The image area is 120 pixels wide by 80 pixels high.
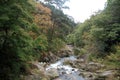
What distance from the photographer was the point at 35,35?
16.9 m

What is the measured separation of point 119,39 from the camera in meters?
22.6

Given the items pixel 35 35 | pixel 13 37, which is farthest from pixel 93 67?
pixel 13 37

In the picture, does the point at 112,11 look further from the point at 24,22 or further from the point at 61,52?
the point at 24,22

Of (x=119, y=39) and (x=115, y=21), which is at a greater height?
(x=115, y=21)

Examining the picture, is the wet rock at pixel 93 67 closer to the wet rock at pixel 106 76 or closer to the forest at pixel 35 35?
the forest at pixel 35 35

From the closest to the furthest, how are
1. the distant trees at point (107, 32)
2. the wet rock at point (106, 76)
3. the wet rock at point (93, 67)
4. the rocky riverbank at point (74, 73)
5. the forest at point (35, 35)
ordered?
the forest at point (35, 35)
the rocky riverbank at point (74, 73)
the wet rock at point (106, 76)
the wet rock at point (93, 67)
the distant trees at point (107, 32)

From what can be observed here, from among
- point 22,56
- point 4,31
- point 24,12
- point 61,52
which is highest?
point 24,12

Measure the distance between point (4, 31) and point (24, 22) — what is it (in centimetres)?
112

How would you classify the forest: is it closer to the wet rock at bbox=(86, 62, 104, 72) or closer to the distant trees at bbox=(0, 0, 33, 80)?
the distant trees at bbox=(0, 0, 33, 80)

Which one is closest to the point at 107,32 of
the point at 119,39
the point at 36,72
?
the point at 119,39

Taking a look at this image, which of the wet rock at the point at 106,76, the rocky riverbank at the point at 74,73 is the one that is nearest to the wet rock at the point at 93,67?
the rocky riverbank at the point at 74,73

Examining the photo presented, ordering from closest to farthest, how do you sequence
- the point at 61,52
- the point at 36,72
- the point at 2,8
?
the point at 2,8 < the point at 36,72 < the point at 61,52

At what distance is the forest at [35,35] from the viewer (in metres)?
10.6

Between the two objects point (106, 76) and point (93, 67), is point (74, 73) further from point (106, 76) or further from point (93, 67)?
point (106, 76)
